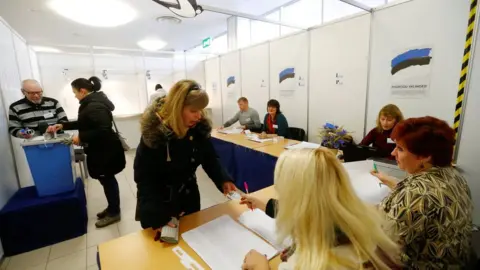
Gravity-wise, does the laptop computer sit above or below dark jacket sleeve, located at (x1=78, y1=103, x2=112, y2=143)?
below

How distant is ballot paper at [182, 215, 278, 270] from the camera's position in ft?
3.22

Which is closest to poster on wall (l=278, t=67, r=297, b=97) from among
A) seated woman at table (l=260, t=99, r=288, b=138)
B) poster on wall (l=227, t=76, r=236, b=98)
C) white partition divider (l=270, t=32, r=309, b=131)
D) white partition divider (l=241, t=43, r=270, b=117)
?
white partition divider (l=270, t=32, r=309, b=131)

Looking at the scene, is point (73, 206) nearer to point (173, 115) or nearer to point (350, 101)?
point (173, 115)

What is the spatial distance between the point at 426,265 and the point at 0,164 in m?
3.52

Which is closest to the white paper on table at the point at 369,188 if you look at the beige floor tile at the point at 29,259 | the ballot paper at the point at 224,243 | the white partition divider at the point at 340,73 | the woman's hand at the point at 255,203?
the woman's hand at the point at 255,203

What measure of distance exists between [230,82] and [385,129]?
3973mm

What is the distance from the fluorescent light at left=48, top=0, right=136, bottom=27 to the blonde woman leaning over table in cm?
476

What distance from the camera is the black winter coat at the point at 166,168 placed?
1.17 meters

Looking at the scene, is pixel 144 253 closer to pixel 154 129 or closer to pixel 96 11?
pixel 154 129

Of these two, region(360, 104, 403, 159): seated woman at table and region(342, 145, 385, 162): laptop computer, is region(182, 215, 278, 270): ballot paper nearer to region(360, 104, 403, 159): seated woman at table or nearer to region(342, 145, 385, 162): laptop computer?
region(342, 145, 385, 162): laptop computer

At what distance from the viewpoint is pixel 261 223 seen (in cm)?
124

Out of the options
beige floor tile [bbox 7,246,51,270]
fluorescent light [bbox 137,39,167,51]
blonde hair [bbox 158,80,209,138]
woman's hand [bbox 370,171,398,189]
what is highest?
fluorescent light [bbox 137,39,167,51]

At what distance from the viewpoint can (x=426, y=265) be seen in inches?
35.9

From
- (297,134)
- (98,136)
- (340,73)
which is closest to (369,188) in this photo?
(340,73)
